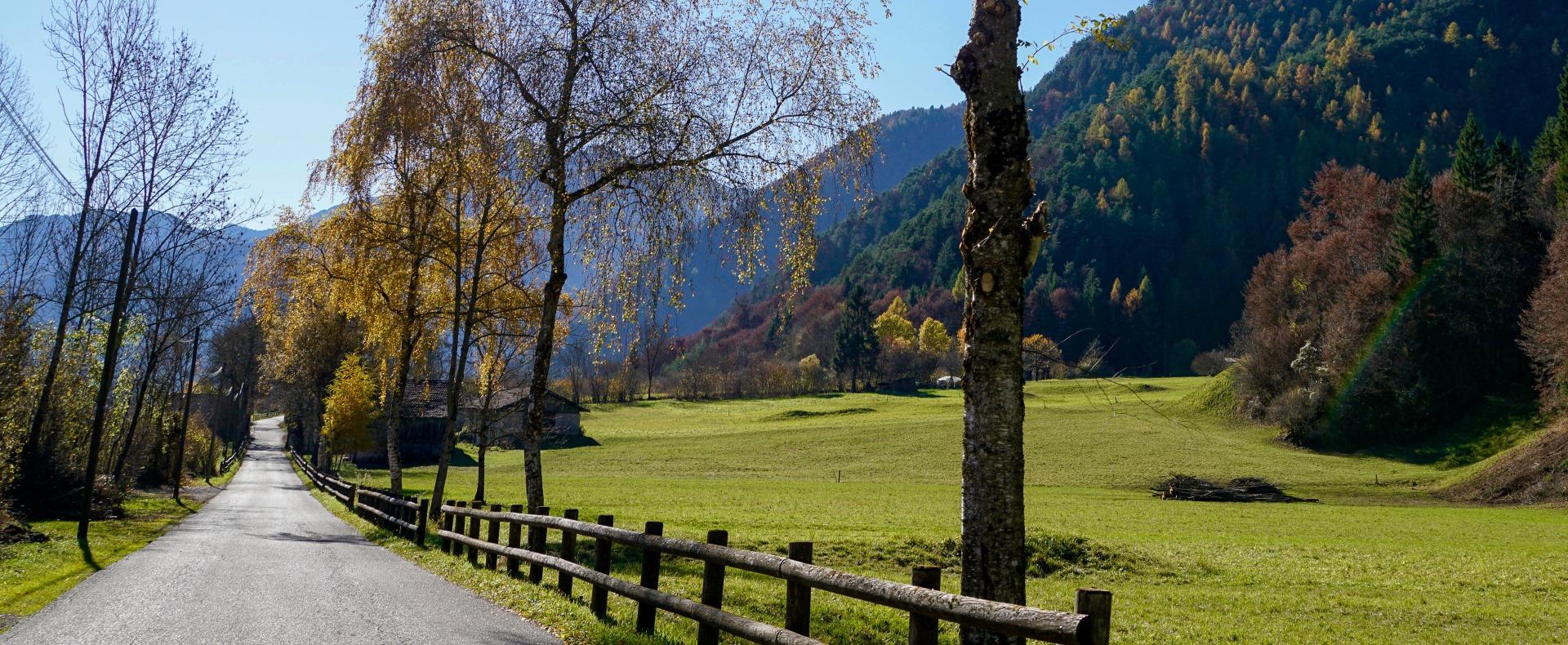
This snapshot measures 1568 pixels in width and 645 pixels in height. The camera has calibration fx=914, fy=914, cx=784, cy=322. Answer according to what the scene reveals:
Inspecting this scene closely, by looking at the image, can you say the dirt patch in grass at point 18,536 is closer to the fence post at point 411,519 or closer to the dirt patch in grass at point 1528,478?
the fence post at point 411,519

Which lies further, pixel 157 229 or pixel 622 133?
pixel 157 229

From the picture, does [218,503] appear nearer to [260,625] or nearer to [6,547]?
[6,547]

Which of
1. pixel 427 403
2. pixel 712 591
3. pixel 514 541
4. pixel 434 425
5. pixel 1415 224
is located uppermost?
pixel 1415 224

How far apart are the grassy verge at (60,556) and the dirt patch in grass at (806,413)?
205 feet

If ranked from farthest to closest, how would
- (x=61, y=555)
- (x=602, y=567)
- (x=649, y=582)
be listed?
1. (x=61, y=555)
2. (x=602, y=567)
3. (x=649, y=582)

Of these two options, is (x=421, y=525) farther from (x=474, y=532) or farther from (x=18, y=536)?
(x=18, y=536)

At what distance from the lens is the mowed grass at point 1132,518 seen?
1266cm

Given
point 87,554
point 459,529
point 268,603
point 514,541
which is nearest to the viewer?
point 268,603

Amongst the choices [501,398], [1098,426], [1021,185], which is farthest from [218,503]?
[1098,426]

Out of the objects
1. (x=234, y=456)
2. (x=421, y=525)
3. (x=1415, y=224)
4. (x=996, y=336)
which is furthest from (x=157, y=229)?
(x=1415, y=224)

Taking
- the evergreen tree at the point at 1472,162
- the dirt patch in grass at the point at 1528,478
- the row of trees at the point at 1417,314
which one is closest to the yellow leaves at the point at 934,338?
the row of trees at the point at 1417,314

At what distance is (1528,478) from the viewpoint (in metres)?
44.1

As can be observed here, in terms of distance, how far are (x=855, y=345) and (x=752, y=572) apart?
445 feet

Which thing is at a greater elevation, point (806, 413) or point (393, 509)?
point (806, 413)
